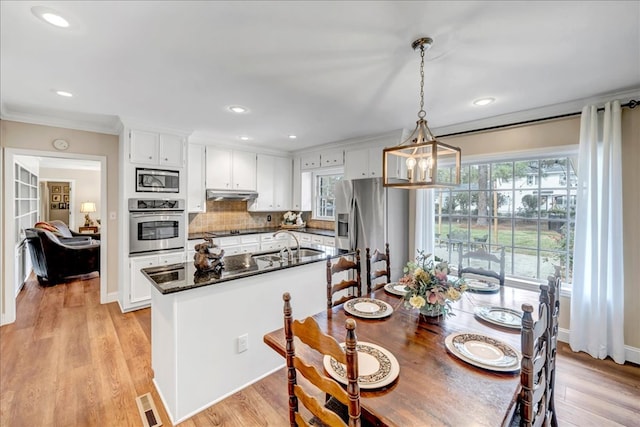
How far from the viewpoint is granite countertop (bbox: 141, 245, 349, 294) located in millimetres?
1796

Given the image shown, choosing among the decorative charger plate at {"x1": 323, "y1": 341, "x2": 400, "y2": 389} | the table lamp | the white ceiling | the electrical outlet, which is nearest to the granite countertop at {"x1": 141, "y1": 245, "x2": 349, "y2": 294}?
the electrical outlet

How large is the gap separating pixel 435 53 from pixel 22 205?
6.13 meters

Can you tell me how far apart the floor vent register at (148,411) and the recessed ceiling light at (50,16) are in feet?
8.12

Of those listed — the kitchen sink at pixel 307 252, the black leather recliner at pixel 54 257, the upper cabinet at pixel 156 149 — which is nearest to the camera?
the kitchen sink at pixel 307 252

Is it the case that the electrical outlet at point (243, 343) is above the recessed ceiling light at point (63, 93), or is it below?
below

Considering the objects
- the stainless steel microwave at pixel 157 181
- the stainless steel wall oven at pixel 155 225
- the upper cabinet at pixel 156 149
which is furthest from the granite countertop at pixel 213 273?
the upper cabinet at pixel 156 149

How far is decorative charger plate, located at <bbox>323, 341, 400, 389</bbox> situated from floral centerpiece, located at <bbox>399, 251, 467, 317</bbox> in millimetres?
412

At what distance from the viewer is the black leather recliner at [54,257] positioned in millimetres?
4551

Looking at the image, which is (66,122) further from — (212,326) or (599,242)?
(599,242)

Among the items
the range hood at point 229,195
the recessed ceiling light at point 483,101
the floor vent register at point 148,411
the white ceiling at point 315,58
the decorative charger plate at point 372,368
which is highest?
the recessed ceiling light at point 483,101

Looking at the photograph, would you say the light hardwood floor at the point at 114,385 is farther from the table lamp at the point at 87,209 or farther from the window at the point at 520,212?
A: the table lamp at the point at 87,209

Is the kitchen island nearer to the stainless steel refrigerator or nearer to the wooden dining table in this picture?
the wooden dining table

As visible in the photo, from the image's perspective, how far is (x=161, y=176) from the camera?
379cm

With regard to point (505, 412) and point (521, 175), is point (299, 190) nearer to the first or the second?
point (521, 175)
